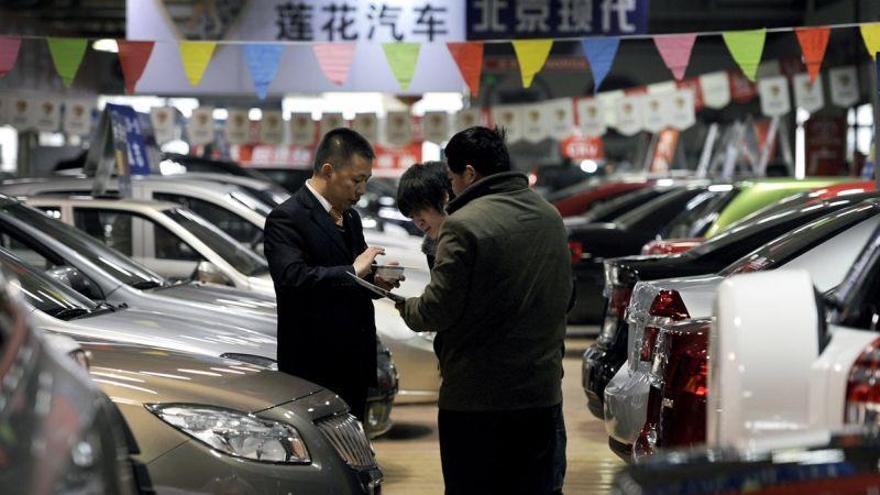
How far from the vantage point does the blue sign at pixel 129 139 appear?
11672 mm

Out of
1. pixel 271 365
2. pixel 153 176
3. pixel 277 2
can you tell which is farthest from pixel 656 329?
pixel 277 2

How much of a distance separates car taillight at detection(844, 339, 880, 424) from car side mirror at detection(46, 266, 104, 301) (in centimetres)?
445

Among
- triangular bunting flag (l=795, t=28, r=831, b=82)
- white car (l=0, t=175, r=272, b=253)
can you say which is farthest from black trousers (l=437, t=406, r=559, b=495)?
triangular bunting flag (l=795, t=28, r=831, b=82)

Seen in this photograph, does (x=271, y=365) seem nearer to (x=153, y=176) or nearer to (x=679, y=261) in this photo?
(x=679, y=261)

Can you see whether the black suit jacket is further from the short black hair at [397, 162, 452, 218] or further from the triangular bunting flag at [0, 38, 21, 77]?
the triangular bunting flag at [0, 38, 21, 77]

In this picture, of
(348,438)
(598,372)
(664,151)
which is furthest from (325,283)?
(664,151)

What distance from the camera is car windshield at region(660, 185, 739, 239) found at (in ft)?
43.8

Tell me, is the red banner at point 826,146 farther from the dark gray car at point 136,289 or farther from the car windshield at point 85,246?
the car windshield at point 85,246

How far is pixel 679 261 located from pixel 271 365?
8.31 ft

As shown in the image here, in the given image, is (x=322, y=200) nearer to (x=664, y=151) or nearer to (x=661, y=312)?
(x=661, y=312)

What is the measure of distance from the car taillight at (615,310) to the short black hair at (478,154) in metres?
2.90

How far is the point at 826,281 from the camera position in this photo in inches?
263

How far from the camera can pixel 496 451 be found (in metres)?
5.29

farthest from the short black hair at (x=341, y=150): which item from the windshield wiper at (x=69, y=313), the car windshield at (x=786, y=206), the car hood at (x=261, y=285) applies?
the car windshield at (x=786, y=206)
